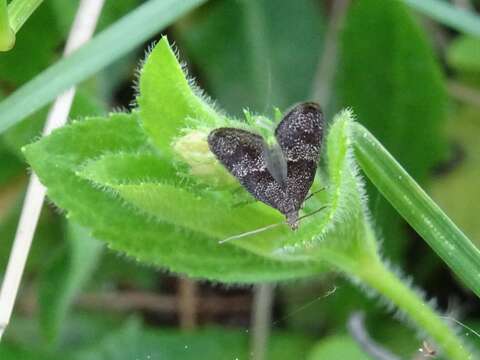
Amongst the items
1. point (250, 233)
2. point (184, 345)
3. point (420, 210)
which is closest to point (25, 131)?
point (184, 345)

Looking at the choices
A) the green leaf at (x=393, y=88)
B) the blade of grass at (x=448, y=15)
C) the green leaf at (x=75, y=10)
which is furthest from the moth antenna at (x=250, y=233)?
the green leaf at (x=75, y=10)

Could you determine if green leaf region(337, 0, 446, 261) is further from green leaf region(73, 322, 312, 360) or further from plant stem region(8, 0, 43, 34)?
plant stem region(8, 0, 43, 34)

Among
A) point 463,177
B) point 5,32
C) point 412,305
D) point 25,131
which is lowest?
point 412,305

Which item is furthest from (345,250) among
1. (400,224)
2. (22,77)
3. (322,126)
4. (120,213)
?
(22,77)

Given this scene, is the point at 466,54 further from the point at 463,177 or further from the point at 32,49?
the point at 32,49

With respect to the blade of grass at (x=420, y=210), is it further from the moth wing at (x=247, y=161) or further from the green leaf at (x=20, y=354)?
the green leaf at (x=20, y=354)

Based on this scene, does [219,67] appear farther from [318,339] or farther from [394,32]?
[318,339]

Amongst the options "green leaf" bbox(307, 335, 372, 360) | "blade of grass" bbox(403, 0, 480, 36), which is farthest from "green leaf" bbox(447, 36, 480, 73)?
"green leaf" bbox(307, 335, 372, 360)
